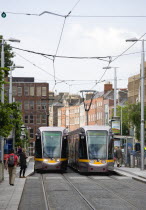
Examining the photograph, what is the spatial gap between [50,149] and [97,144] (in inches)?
142

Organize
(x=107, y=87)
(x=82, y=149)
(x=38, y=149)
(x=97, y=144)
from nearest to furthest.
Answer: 1. (x=97, y=144)
2. (x=82, y=149)
3. (x=38, y=149)
4. (x=107, y=87)

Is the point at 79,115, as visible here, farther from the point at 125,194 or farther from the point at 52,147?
the point at 125,194

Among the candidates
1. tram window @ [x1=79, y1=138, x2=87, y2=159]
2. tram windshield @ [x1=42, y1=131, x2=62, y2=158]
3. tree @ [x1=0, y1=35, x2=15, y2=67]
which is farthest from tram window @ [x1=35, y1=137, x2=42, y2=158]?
tree @ [x1=0, y1=35, x2=15, y2=67]

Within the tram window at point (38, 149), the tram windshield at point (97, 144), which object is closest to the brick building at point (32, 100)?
the tram window at point (38, 149)

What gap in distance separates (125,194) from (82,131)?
1580 centimetres

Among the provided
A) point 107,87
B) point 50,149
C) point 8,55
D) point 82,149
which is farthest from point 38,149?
point 107,87

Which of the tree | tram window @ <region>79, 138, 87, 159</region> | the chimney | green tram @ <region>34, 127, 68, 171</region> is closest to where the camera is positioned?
tram window @ <region>79, 138, 87, 159</region>

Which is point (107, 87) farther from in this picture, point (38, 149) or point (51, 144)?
point (38, 149)

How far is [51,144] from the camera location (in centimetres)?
3925

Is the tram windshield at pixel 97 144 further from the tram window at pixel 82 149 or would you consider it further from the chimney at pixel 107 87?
the chimney at pixel 107 87

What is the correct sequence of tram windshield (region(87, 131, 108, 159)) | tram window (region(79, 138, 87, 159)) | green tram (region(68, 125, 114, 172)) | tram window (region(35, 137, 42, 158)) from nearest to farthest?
green tram (region(68, 125, 114, 172)) → tram windshield (region(87, 131, 108, 159)) → tram window (region(79, 138, 87, 159)) → tram window (region(35, 137, 42, 158))

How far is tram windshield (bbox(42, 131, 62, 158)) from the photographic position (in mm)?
39000

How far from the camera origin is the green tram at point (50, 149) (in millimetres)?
Answer: 38812

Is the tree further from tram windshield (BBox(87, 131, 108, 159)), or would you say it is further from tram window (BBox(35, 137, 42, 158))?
tram windshield (BBox(87, 131, 108, 159))
